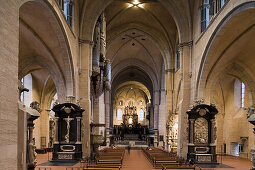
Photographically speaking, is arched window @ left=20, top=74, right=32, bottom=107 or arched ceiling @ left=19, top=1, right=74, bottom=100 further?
arched window @ left=20, top=74, right=32, bottom=107

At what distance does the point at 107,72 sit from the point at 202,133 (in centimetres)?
1131

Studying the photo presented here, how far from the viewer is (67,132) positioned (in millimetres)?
16500

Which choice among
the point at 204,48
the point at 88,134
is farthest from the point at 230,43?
the point at 88,134

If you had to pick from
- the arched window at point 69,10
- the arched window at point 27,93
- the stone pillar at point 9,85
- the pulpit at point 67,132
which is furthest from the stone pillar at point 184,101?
the arched window at point 27,93

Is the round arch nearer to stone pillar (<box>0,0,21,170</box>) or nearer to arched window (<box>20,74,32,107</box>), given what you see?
stone pillar (<box>0,0,21,170</box>)

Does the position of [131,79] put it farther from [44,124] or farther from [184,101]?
[184,101]

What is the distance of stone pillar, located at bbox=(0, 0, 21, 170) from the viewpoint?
7262mm

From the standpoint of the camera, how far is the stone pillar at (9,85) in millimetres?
7262

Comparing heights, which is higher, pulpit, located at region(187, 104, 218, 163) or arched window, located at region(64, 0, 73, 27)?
arched window, located at region(64, 0, 73, 27)

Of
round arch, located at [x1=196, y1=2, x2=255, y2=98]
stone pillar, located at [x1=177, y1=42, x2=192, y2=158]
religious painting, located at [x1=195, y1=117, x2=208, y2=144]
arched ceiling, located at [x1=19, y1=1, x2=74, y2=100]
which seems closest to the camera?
round arch, located at [x1=196, y1=2, x2=255, y2=98]

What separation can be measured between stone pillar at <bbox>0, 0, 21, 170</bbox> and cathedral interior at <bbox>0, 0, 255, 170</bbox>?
0.09 ft

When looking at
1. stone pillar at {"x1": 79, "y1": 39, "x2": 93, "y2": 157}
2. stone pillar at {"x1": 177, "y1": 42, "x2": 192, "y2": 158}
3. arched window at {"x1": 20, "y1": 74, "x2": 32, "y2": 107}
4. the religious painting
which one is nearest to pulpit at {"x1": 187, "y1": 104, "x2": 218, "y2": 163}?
the religious painting

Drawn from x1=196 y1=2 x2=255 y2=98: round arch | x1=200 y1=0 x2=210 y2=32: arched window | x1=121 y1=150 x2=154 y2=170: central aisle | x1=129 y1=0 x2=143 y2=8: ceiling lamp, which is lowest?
x1=121 y1=150 x2=154 y2=170: central aisle

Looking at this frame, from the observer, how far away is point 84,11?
18.9 meters
